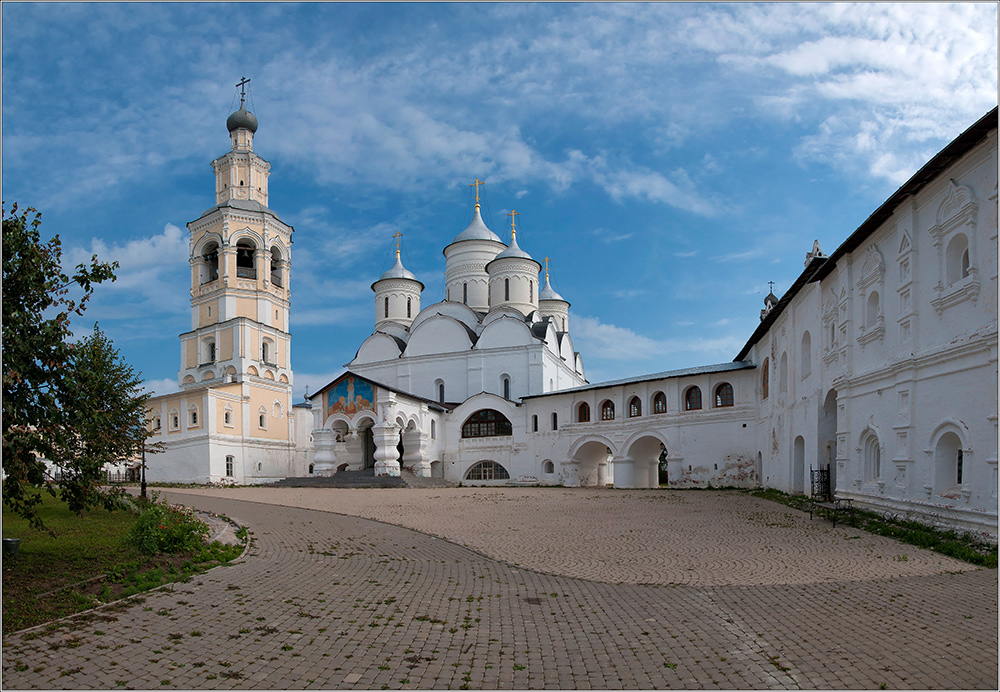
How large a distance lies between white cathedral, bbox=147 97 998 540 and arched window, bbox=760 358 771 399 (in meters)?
0.19

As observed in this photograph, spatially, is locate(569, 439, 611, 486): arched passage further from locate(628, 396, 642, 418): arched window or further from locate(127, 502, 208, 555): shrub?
locate(127, 502, 208, 555): shrub

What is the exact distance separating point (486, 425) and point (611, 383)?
24.8ft

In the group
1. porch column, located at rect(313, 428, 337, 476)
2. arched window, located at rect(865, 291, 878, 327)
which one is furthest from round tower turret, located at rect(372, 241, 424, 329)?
arched window, located at rect(865, 291, 878, 327)

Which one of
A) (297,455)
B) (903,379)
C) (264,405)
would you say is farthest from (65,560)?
(297,455)

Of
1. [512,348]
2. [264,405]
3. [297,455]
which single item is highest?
[512,348]

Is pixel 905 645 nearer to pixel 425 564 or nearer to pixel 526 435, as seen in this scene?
pixel 425 564

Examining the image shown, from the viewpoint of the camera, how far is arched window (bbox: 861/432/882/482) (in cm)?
1400

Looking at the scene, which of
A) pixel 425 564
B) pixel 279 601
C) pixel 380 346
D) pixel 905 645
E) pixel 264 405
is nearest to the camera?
pixel 905 645

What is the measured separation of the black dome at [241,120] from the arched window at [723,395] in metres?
28.2

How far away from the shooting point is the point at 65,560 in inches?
335

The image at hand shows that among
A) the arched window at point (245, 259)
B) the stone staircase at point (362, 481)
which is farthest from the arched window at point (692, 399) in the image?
the arched window at point (245, 259)

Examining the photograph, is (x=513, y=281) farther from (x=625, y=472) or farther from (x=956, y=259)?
(x=956, y=259)

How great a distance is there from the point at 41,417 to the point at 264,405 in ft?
96.5

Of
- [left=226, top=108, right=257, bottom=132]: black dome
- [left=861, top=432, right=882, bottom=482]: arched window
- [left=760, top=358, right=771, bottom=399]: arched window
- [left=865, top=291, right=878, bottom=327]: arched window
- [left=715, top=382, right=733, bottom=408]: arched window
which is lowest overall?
[left=861, top=432, right=882, bottom=482]: arched window
